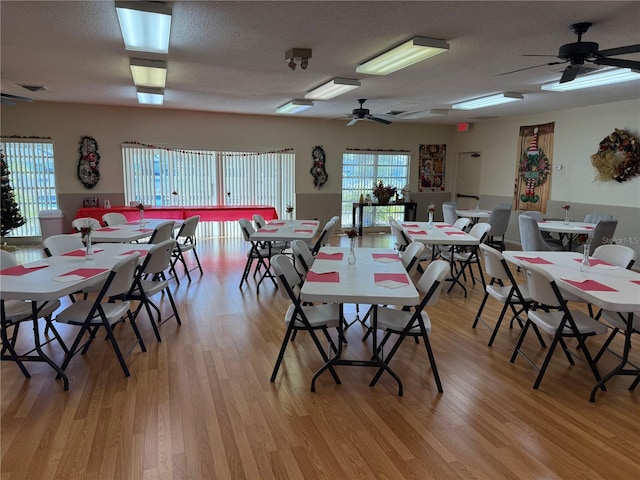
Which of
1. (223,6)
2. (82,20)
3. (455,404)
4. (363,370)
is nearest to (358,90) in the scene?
(223,6)

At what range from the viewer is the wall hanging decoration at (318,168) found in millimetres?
9945

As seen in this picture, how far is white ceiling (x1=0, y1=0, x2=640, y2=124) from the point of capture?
10.2 ft

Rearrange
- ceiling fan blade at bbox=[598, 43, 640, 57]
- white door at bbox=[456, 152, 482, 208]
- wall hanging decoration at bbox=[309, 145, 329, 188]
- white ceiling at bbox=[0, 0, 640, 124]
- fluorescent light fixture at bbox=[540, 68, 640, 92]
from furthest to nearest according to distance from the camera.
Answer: white door at bbox=[456, 152, 482, 208]
wall hanging decoration at bbox=[309, 145, 329, 188]
fluorescent light fixture at bbox=[540, 68, 640, 92]
white ceiling at bbox=[0, 0, 640, 124]
ceiling fan blade at bbox=[598, 43, 640, 57]

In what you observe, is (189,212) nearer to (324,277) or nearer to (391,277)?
(324,277)

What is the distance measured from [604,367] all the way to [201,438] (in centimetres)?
307

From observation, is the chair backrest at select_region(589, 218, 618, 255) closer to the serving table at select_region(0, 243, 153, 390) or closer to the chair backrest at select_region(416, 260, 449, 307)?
the chair backrest at select_region(416, 260, 449, 307)

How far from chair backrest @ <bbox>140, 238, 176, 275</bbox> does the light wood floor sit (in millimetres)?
647

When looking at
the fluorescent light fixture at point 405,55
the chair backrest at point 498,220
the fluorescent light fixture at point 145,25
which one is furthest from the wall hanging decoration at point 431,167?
the fluorescent light fixture at point 145,25

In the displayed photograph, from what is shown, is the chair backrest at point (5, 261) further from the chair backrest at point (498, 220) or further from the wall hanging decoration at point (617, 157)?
the wall hanging decoration at point (617, 157)

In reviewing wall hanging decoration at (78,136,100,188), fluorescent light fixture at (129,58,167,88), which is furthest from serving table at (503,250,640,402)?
wall hanging decoration at (78,136,100,188)

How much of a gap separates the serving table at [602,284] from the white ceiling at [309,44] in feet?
6.37

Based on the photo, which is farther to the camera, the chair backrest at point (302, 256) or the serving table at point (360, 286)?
the chair backrest at point (302, 256)

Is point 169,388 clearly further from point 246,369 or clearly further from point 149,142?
point 149,142

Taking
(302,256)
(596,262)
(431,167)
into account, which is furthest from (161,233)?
(431,167)
